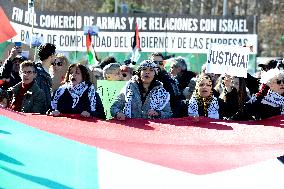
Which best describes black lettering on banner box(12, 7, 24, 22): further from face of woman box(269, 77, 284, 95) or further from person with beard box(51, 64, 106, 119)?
face of woman box(269, 77, 284, 95)

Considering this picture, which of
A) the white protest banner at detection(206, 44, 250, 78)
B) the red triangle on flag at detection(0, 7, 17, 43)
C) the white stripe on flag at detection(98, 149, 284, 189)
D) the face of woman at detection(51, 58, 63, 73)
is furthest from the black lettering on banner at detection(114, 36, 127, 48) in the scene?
the white stripe on flag at detection(98, 149, 284, 189)

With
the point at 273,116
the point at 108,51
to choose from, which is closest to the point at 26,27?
the point at 108,51

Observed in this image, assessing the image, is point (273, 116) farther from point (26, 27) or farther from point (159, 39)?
point (159, 39)

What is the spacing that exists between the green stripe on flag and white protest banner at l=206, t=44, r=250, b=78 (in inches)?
99.2

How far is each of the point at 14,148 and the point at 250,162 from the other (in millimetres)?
1642

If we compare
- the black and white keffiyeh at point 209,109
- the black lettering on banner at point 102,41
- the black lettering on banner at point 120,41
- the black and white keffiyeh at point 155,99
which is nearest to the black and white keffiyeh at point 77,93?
the black and white keffiyeh at point 155,99

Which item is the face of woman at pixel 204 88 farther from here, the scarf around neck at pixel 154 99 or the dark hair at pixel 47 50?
the dark hair at pixel 47 50

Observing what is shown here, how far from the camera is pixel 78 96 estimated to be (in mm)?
7121

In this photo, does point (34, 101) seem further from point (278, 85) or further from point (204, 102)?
point (278, 85)

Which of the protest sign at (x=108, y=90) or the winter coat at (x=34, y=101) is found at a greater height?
the winter coat at (x=34, y=101)

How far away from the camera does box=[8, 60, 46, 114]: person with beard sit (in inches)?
292

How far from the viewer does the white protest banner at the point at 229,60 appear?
7742mm

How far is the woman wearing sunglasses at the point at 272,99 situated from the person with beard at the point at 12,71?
3362 mm

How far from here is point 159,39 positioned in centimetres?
2297
